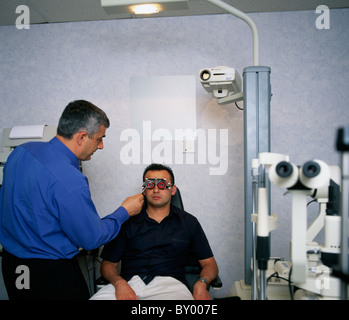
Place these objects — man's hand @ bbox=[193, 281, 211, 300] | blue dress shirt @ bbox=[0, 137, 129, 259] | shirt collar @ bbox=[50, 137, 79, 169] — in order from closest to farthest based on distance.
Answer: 1. blue dress shirt @ bbox=[0, 137, 129, 259]
2. shirt collar @ bbox=[50, 137, 79, 169]
3. man's hand @ bbox=[193, 281, 211, 300]

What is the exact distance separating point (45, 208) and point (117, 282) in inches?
23.1

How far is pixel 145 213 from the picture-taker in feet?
6.33

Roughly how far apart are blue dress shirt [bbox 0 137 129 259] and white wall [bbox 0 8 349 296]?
120 cm

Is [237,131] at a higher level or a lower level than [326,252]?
higher

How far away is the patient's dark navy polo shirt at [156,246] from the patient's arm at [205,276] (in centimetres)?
4

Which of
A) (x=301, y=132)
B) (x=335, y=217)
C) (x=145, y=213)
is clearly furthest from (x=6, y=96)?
(x=335, y=217)

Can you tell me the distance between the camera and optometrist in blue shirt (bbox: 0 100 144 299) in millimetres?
1343

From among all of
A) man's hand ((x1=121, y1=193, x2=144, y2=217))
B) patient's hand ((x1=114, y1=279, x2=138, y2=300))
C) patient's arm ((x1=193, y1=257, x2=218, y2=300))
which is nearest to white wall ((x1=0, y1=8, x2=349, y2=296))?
patient's arm ((x1=193, y1=257, x2=218, y2=300))

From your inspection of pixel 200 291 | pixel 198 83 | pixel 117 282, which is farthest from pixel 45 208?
pixel 198 83

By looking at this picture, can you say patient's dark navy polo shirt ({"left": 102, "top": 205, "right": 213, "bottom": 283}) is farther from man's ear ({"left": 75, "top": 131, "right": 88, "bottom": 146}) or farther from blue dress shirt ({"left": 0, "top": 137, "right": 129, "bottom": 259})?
man's ear ({"left": 75, "top": 131, "right": 88, "bottom": 146})

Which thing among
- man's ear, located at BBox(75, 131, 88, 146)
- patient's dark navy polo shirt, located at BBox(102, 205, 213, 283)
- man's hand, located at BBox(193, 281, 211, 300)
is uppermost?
man's ear, located at BBox(75, 131, 88, 146)

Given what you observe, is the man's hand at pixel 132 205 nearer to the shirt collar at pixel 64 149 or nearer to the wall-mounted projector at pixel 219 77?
the shirt collar at pixel 64 149
